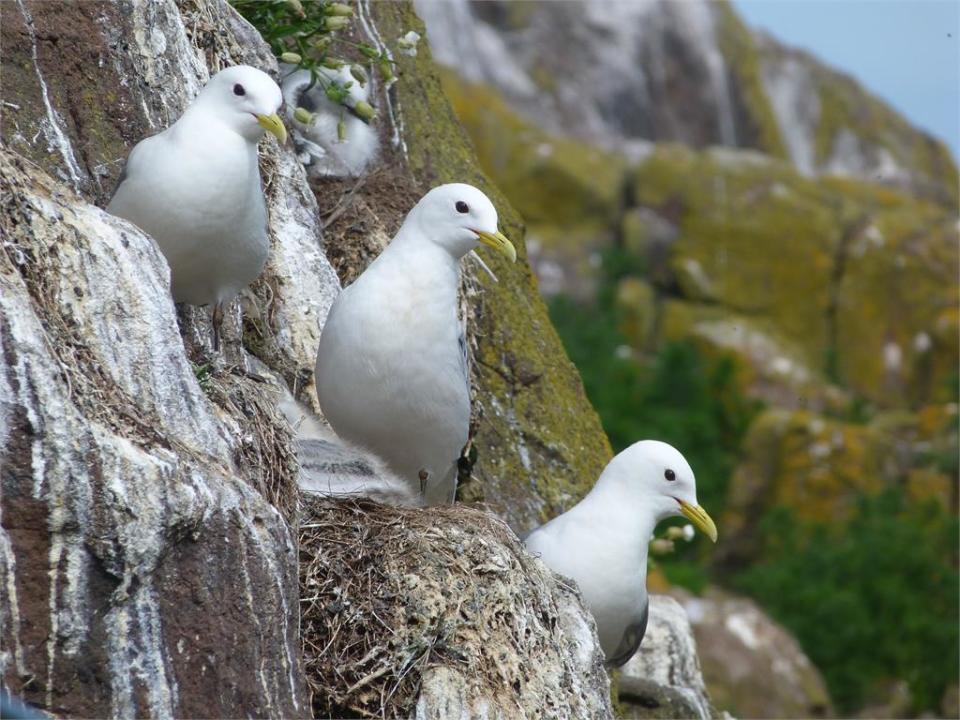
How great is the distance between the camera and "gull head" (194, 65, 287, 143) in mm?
5664

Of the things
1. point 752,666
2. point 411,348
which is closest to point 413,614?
point 411,348

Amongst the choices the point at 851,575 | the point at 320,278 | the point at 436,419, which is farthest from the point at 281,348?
the point at 851,575

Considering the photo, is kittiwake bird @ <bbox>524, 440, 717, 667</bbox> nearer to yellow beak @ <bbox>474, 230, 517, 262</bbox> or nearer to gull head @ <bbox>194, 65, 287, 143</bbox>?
yellow beak @ <bbox>474, 230, 517, 262</bbox>

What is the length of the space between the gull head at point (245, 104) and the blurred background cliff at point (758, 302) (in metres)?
9.34

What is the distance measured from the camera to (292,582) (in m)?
4.61

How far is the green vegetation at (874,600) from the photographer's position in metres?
19.1

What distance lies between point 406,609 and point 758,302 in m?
22.7

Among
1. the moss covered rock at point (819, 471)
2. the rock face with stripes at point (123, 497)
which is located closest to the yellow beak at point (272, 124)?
the rock face with stripes at point (123, 497)

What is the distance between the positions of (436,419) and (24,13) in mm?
2098

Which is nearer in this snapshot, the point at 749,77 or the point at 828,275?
the point at 828,275

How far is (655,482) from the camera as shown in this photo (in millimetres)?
6777

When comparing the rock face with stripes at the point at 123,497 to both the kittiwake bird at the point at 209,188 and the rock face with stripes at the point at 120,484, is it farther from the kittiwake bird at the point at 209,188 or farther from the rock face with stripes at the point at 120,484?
the kittiwake bird at the point at 209,188

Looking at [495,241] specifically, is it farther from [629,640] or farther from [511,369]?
[511,369]

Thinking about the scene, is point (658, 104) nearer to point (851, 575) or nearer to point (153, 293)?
point (851, 575)
